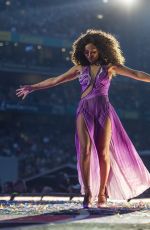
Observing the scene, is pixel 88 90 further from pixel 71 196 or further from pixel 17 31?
pixel 17 31

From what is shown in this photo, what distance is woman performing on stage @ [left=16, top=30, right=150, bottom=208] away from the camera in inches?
131

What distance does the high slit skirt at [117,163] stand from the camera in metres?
3.36

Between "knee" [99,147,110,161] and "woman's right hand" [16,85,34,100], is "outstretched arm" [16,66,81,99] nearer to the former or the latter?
"woman's right hand" [16,85,34,100]

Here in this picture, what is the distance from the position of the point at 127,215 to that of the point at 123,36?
23.5 meters

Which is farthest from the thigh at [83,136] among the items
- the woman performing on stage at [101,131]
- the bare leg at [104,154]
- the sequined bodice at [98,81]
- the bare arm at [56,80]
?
the bare arm at [56,80]

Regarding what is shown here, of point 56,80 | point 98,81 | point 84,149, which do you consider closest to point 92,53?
point 98,81

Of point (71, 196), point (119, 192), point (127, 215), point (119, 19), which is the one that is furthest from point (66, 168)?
point (119, 19)

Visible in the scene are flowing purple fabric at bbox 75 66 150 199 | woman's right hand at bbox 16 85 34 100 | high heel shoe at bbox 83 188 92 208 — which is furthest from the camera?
woman's right hand at bbox 16 85 34 100

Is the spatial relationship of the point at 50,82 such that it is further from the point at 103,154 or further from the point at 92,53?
the point at 103,154

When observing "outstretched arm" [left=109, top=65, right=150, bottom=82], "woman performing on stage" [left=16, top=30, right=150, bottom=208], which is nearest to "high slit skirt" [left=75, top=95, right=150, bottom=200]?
"woman performing on stage" [left=16, top=30, right=150, bottom=208]

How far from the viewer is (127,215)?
2.48m

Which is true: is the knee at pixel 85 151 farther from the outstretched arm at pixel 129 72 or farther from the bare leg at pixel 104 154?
the outstretched arm at pixel 129 72

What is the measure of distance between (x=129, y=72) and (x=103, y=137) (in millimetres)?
496

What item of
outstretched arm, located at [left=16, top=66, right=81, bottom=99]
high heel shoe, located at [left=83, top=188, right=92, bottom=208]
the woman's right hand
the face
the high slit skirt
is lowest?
high heel shoe, located at [left=83, top=188, right=92, bottom=208]
